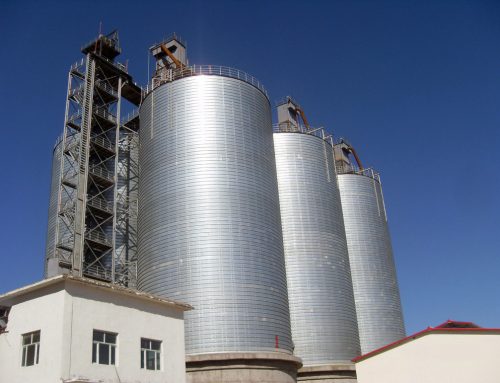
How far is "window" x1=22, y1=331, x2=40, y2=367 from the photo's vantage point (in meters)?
24.7

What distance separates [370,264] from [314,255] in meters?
11.1

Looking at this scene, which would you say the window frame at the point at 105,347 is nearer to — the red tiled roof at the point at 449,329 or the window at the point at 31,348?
the window at the point at 31,348

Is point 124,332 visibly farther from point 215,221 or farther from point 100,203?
point 100,203

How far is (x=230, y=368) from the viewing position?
35188 mm

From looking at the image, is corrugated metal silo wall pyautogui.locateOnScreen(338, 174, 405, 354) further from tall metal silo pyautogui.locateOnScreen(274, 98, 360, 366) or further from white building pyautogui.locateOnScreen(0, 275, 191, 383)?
white building pyautogui.locateOnScreen(0, 275, 191, 383)

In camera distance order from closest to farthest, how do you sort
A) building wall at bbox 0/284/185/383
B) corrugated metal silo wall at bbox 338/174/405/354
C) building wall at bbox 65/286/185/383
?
building wall at bbox 0/284/185/383, building wall at bbox 65/286/185/383, corrugated metal silo wall at bbox 338/174/405/354

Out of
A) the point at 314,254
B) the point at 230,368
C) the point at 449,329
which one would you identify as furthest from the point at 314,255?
the point at 449,329

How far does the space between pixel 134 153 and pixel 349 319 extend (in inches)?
Result: 938

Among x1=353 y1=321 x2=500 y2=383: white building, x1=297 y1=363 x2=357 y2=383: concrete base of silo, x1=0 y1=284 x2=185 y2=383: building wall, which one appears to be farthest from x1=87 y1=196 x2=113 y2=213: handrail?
x1=353 y1=321 x2=500 y2=383: white building

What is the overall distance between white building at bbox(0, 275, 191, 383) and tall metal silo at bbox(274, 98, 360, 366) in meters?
18.1

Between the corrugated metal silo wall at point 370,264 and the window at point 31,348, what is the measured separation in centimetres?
3431

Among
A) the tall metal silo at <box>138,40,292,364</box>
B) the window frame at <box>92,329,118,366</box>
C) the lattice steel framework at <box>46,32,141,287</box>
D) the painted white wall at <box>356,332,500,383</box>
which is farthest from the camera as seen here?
the lattice steel framework at <box>46,32,141,287</box>

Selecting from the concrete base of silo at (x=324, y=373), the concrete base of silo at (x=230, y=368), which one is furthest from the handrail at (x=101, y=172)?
the concrete base of silo at (x=324, y=373)

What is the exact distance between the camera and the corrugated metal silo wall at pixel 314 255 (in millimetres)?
44719
